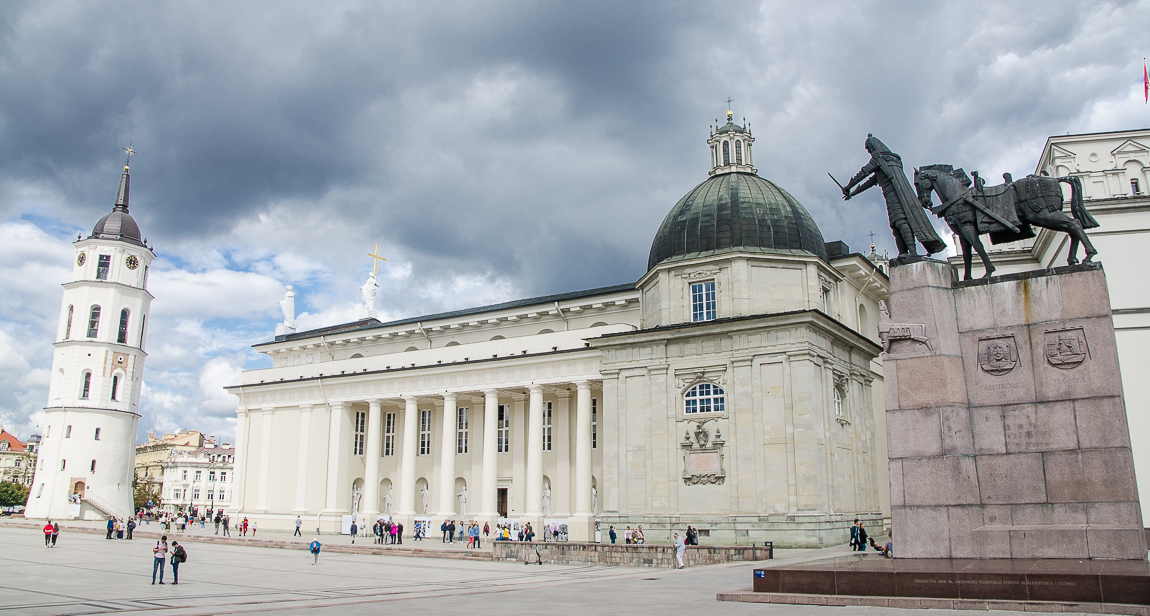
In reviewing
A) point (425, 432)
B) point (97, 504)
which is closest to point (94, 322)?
point (97, 504)

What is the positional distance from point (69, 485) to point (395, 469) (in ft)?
118

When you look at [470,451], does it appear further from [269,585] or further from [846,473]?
[269,585]

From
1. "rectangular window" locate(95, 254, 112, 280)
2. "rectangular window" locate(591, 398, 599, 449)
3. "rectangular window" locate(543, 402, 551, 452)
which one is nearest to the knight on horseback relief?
"rectangular window" locate(591, 398, 599, 449)

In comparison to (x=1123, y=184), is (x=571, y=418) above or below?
below

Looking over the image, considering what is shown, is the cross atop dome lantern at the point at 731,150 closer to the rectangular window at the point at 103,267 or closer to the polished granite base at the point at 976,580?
the polished granite base at the point at 976,580

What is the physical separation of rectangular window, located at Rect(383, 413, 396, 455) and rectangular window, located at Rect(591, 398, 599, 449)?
15660 millimetres

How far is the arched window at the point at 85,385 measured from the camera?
72875 mm

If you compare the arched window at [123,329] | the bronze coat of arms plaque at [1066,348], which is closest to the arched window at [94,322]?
the arched window at [123,329]

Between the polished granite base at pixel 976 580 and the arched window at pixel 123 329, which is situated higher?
the arched window at pixel 123 329

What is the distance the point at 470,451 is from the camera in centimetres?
5181

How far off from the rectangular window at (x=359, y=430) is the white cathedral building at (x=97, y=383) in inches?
1229

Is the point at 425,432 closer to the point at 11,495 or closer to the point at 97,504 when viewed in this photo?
the point at 97,504

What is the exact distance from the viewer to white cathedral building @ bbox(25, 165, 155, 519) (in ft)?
233

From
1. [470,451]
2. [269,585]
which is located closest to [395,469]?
[470,451]
